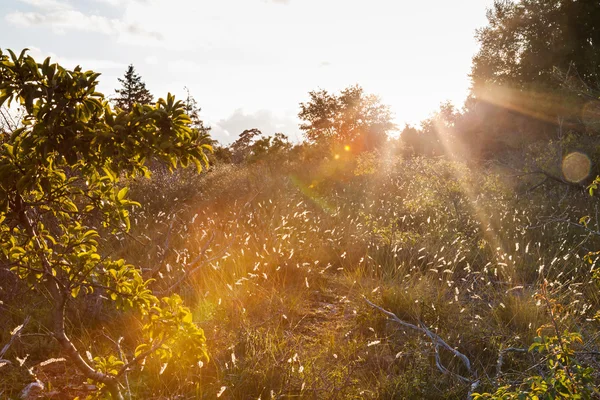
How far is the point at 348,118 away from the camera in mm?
35438

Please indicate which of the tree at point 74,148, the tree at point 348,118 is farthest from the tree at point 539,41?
the tree at point 74,148

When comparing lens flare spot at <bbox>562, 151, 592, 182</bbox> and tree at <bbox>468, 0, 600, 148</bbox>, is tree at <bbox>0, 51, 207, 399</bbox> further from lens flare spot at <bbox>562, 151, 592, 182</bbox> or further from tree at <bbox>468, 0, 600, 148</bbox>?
tree at <bbox>468, 0, 600, 148</bbox>

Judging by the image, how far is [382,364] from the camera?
3.62 m

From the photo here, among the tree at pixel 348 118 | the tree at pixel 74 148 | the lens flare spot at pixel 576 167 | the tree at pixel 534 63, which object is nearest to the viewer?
the tree at pixel 74 148

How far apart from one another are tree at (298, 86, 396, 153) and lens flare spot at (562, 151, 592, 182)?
80.4ft

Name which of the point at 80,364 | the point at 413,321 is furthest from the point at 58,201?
the point at 413,321

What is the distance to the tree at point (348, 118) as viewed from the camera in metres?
35.1

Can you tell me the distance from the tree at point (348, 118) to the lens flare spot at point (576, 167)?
24495 millimetres

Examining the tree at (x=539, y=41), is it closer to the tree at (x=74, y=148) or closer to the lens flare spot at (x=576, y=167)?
the lens flare spot at (x=576, y=167)

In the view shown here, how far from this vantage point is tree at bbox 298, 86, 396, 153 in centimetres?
3509

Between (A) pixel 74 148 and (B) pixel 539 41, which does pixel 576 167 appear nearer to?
(A) pixel 74 148

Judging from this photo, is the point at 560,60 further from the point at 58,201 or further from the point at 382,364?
the point at 58,201

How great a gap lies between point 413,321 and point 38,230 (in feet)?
12.2

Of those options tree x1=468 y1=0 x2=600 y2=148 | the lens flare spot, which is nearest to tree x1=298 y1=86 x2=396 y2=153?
tree x1=468 y1=0 x2=600 y2=148
